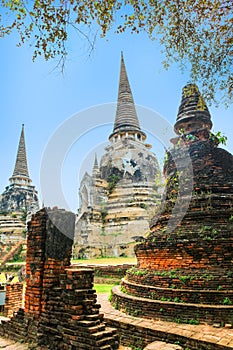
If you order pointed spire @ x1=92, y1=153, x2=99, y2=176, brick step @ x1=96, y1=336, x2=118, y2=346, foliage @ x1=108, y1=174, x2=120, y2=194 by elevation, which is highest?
pointed spire @ x1=92, y1=153, x2=99, y2=176

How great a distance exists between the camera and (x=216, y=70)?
5.80 m

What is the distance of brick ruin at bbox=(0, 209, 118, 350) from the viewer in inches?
182

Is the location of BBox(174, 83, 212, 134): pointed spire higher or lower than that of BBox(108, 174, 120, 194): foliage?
lower

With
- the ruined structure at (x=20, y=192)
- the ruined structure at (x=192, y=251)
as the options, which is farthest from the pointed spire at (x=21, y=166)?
the ruined structure at (x=192, y=251)

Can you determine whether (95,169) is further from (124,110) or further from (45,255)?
(45,255)

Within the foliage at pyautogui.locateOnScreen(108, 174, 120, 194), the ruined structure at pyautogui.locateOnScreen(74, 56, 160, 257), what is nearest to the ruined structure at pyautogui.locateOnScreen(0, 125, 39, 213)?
the ruined structure at pyautogui.locateOnScreen(74, 56, 160, 257)

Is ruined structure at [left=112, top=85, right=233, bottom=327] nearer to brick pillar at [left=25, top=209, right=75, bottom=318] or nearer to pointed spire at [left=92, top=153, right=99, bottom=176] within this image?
brick pillar at [left=25, top=209, right=75, bottom=318]

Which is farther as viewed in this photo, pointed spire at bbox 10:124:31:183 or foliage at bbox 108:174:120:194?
pointed spire at bbox 10:124:31:183

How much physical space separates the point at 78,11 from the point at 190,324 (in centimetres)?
594

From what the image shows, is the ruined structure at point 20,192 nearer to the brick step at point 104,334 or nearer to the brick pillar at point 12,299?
the brick pillar at point 12,299

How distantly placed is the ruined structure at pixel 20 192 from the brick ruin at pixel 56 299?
32518 millimetres

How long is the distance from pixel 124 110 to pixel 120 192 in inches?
483

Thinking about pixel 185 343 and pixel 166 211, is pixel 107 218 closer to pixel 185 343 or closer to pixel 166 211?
pixel 166 211

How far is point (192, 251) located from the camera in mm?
7055
